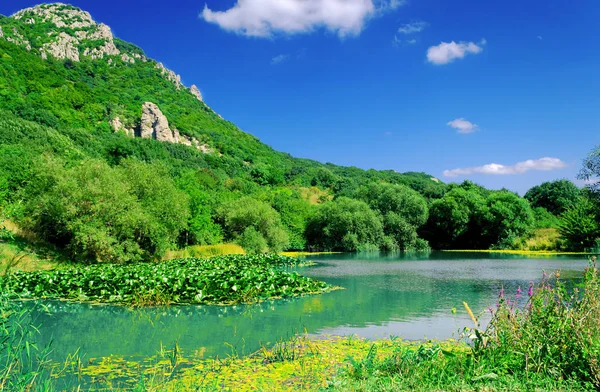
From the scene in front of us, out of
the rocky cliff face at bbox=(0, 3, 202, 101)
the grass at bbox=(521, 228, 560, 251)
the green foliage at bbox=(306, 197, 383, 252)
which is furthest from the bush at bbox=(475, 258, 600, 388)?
the rocky cliff face at bbox=(0, 3, 202, 101)

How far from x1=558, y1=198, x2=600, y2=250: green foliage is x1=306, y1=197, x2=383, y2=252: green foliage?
772 inches

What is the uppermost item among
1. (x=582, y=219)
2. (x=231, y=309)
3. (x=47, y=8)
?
(x=47, y=8)

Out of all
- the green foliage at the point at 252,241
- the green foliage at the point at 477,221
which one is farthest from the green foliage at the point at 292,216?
the green foliage at the point at 477,221

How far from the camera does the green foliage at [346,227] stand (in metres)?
52.8

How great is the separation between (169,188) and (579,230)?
37.6m

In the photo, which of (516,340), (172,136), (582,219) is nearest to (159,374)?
(516,340)

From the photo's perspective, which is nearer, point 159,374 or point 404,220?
point 159,374

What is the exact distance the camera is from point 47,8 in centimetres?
10656

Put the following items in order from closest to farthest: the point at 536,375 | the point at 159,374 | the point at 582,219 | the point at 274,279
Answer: the point at 536,375
the point at 159,374
the point at 274,279
the point at 582,219

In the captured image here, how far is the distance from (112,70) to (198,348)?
9162 centimetres

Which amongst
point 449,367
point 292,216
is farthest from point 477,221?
point 449,367

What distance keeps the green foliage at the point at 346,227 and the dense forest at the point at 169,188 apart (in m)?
0.17

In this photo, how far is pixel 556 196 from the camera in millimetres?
67562

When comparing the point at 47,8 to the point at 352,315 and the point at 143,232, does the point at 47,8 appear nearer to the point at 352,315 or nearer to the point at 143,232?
the point at 143,232
